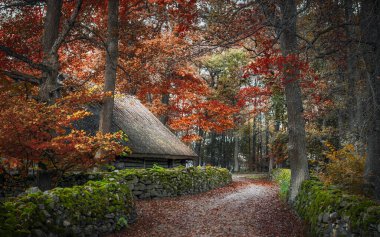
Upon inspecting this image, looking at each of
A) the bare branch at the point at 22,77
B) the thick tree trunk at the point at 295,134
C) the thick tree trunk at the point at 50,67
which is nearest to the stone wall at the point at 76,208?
the thick tree trunk at the point at 50,67

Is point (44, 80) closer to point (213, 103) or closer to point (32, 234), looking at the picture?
point (32, 234)

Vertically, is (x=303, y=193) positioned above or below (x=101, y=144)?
below

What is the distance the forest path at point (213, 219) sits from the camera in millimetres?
8141

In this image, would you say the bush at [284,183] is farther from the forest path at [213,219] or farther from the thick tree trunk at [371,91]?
the thick tree trunk at [371,91]

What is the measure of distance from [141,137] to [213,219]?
24.2ft

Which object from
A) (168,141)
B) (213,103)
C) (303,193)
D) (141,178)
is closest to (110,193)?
(141,178)

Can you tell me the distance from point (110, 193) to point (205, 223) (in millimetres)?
2987

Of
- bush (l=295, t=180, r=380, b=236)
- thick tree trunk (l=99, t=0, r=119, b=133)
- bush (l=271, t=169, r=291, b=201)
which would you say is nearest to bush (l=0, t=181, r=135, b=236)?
Result: thick tree trunk (l=99, t=0, r=119, b=133)

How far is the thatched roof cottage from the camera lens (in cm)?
1480

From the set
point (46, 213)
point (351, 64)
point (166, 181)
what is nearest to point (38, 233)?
point (46, 213)

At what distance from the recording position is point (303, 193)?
9555 mm

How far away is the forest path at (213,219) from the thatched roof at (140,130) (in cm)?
318

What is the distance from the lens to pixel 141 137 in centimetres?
1591

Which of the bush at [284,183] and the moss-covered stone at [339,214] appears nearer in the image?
the moss-covered stone at [339,214]
